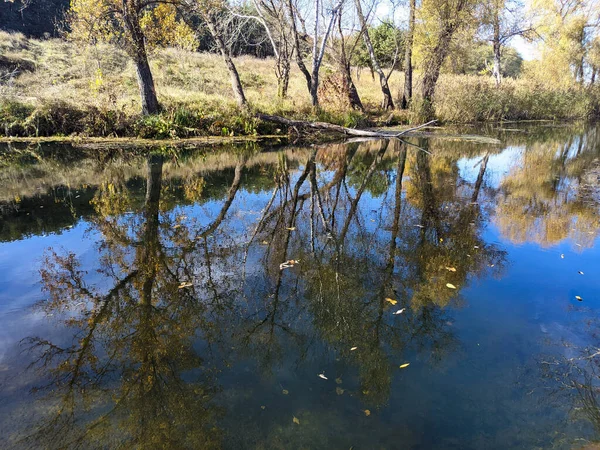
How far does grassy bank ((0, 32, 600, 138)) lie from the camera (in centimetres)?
1447

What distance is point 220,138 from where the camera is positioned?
15086 millimetres

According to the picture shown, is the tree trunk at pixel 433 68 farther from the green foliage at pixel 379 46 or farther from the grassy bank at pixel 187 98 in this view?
the green foliage at pixel 379 46

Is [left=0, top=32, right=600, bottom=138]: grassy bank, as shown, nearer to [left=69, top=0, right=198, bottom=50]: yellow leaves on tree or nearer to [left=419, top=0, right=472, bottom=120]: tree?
[left=69, top=0, right=198, bottom=50]: yellow leaves on tree

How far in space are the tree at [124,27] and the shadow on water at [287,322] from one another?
763cm

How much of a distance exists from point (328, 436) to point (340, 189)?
643 cm

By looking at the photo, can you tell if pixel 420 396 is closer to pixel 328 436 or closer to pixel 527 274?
pixel 328 436

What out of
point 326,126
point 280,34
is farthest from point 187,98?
point 280,34

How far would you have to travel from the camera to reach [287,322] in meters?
3.70

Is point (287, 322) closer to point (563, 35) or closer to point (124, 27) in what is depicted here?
point (124, 27)

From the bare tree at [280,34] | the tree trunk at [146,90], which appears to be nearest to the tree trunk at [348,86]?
the bare tree at [280,34]

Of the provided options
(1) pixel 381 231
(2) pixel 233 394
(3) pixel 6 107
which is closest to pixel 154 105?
(3) pixel 6 107

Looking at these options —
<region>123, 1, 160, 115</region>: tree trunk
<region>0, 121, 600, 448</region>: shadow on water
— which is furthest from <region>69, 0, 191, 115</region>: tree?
<region>0, 121, 600, 448</region>: shadow on water

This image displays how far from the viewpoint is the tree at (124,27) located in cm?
1296

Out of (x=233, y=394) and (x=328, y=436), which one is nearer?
(x=328, y=436)
